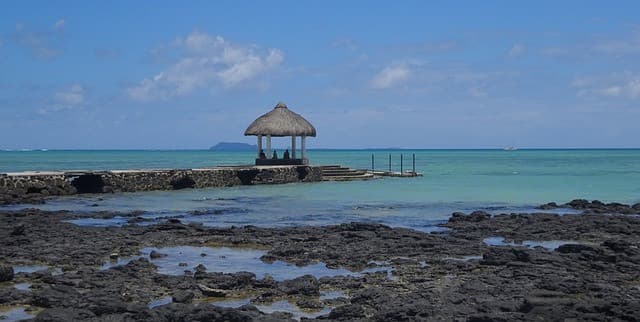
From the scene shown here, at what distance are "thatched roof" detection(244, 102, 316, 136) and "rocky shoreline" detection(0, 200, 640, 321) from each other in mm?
20144

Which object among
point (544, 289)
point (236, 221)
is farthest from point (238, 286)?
point (236, 221)

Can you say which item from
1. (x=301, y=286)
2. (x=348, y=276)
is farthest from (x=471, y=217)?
Result: (x=301, y=286)

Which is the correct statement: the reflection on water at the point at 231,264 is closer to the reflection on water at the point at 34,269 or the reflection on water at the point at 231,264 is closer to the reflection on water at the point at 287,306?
the reflection on water at the point at 34,269

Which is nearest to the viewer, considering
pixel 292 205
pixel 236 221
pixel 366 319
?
pixel 366 319

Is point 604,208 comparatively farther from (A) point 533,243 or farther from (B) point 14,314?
(B) point 14,314

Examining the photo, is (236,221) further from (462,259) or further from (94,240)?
(462,259)

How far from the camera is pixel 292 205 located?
80.9ft

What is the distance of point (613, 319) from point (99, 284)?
6.27 meters

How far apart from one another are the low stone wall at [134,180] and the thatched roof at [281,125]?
1.81 meters

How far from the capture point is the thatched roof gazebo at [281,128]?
3738 cm

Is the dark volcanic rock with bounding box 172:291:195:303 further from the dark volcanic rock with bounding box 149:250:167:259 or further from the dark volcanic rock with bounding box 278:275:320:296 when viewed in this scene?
the dark volcanic rock with bounding box 149:250:167:259

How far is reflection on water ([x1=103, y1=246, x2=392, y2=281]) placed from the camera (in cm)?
1126

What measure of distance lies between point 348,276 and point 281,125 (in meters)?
27.1

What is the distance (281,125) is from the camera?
3753cm
